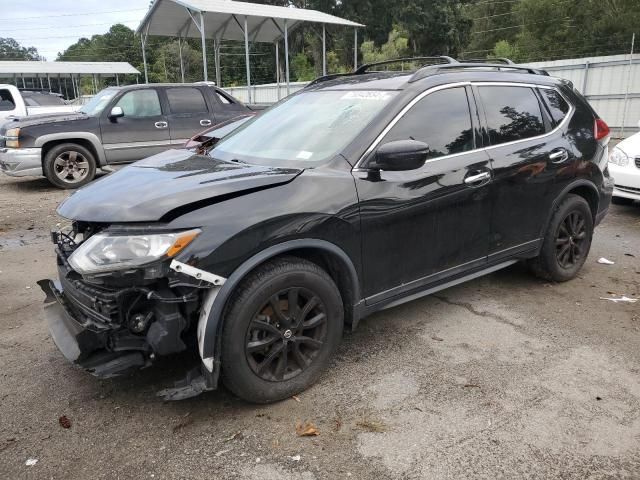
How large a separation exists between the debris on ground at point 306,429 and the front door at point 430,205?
830 mm

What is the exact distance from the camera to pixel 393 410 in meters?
2.94

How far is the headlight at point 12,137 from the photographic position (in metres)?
9.19

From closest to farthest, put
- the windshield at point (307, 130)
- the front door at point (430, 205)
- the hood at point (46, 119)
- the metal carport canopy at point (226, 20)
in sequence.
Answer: the front door at point (430, 205)
the windshield at point (307, 130)
the hood at point (46, 119)
the metal carport canopy at point (226, 20)

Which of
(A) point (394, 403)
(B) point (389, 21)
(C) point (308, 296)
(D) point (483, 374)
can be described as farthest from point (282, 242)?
(B) point (389, 21)

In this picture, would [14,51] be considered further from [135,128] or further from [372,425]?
[372,425]

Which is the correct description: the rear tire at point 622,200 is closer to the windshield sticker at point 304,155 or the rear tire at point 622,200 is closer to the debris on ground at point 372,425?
the windshield sticker at point 304,155

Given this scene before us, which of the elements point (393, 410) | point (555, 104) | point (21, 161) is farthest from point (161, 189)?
point (21, 161)

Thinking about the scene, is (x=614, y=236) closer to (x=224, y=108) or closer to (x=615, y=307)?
(x=615, y=307)

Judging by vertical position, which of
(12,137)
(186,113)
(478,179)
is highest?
(186,113)

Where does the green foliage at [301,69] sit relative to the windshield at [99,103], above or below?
above

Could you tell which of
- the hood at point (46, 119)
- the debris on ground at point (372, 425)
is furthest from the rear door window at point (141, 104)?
the debris on ground at point (372, 425)

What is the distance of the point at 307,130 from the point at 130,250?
153 cm

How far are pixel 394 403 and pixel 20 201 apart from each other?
8294 mm

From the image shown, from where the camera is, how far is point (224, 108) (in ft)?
35.1
